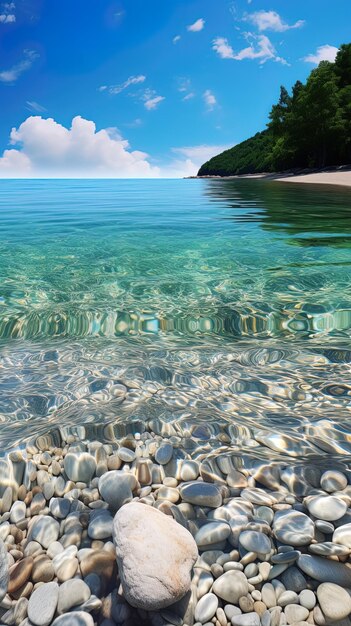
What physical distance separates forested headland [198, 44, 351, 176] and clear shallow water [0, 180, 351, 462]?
44.2 metres

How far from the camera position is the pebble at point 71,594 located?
128 cm

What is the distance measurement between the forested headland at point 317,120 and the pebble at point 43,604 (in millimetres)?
49741

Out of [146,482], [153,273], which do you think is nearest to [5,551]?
[146,482]

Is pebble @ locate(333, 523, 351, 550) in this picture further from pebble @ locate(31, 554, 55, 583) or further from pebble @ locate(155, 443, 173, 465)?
pebble @ locate(31, 554, 55, 583)

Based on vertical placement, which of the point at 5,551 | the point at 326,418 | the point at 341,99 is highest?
the point at 341,99

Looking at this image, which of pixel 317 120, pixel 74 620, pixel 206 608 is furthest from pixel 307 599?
pixel 317 120

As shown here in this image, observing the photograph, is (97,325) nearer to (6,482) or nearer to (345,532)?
(6,482)

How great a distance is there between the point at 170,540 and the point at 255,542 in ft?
1.18

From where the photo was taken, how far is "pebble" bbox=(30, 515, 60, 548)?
153cm

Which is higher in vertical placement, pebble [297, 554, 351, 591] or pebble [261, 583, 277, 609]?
pebble [297, 554, 351, 591]

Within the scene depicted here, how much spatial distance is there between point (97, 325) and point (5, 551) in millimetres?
2683

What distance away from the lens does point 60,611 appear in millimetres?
1271

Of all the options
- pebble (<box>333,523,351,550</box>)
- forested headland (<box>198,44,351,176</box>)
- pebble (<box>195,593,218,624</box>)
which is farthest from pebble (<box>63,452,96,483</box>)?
forested headland (<box>198,44,351,176</box>)

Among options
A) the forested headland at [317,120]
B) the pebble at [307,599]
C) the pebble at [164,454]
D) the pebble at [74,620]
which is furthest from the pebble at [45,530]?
the forested headland at [317,120]
